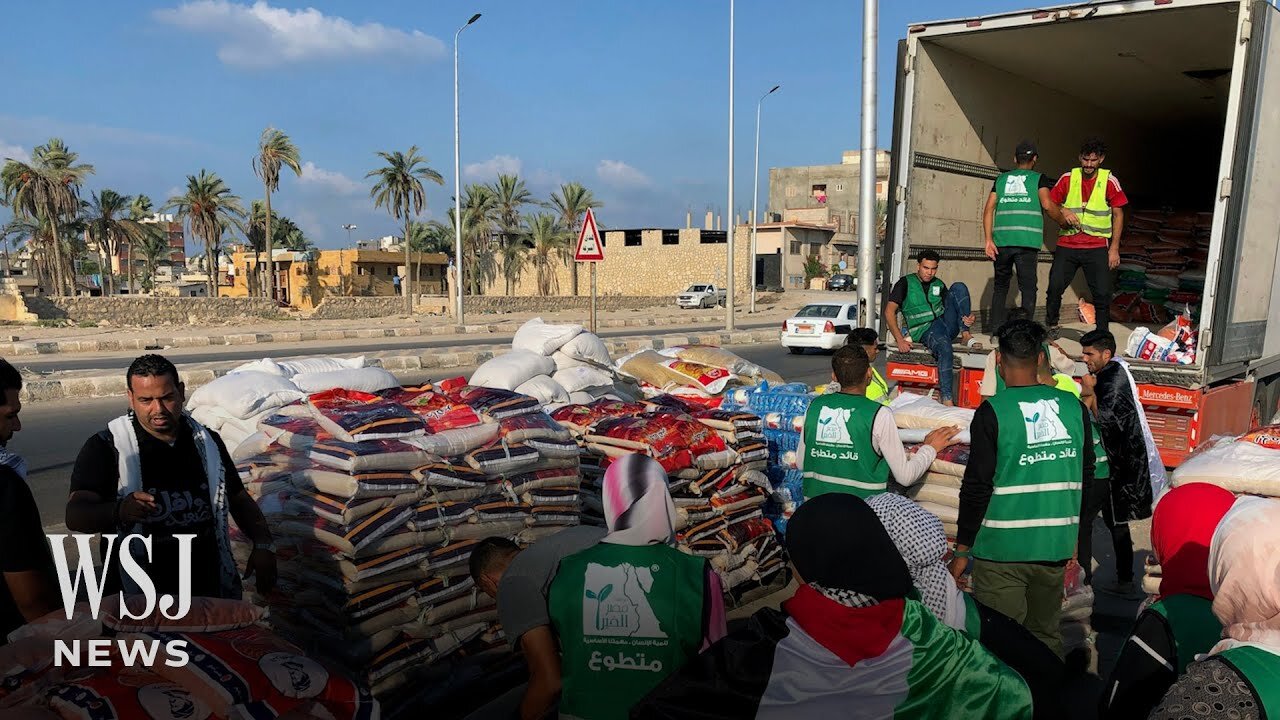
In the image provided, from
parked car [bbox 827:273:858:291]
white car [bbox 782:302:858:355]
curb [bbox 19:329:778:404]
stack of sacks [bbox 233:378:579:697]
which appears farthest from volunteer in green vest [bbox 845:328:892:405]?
parked car [bbox 827:273:858:291]

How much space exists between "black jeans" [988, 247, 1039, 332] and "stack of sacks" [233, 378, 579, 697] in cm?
550

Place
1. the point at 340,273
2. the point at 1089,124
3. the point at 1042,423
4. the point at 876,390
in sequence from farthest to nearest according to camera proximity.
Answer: the point at 340,273 → the point at 1089,124 → the point at 876,390 → the point at 1042,423

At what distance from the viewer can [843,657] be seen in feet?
6.75

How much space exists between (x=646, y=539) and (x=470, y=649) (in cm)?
196

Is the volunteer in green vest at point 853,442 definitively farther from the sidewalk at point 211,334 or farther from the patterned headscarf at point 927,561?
the sidewalk at point 211,334

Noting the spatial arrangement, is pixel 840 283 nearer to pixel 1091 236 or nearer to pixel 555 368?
pixel 1091 236

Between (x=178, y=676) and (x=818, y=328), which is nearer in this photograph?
(x=178, y=676)

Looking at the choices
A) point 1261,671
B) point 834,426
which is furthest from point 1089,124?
point 1261,671

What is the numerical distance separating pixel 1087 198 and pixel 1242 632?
727 centimetres

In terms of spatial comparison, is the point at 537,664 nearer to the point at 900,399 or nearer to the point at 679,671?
the point at 679,671

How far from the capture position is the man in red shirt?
27.3 feet

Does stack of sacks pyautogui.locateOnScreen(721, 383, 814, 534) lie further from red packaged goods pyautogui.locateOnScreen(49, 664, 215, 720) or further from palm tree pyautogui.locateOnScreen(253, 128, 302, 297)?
palm tree pyautogui.locateOnScreen(253, 128, 302, 297)

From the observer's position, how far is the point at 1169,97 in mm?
11438

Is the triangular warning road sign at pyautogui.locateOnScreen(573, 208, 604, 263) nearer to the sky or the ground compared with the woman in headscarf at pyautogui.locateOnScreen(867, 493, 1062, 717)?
nearer to the sky
